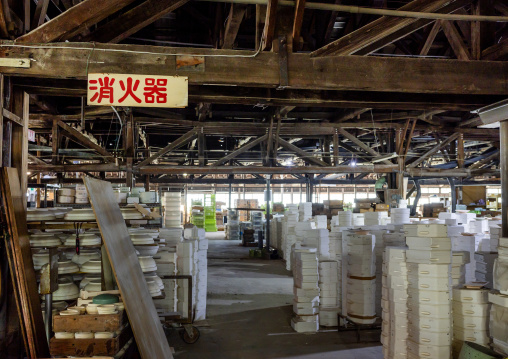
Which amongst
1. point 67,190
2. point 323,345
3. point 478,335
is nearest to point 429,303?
point 478,335

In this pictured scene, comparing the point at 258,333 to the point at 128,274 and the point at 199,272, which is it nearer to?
the point at 199,272

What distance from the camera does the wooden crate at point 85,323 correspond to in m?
3.61

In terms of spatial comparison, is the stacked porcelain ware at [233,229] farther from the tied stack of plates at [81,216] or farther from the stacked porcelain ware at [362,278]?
the tied stack of plates at [81,216]

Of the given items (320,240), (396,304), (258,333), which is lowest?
(258,333)

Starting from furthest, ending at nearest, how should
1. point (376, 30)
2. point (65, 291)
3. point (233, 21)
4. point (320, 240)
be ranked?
point (320, 240) → point (233, 21) → point (65, 291) → point (376, 30)

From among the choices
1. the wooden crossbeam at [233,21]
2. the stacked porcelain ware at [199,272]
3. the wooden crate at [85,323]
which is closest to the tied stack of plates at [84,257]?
the wooden crate at [85,323]

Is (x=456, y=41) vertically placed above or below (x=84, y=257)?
above

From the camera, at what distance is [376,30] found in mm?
4355

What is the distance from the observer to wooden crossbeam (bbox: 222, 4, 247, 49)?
491 cm

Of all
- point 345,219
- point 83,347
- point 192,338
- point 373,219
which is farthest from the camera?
point 345,219

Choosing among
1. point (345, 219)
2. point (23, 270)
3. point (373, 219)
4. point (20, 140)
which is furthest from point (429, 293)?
point (345, 219)

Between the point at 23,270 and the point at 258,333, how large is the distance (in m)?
4.66

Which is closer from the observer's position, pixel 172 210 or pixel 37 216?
pixel 37 216

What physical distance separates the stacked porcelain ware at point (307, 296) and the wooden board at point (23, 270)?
4.66 meters
